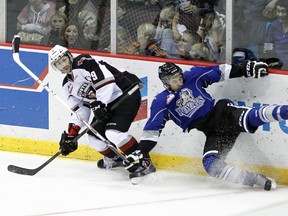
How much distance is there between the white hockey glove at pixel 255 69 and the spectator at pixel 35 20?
1.68 meters

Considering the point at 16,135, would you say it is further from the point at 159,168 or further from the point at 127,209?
the point at 127,209

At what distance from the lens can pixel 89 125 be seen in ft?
19.1

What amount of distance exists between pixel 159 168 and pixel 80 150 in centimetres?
64

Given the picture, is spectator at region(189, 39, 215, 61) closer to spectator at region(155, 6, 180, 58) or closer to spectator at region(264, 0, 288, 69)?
spectator at region(155, 6, 180, 58)

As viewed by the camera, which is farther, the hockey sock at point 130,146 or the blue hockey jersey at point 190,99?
the hockey sock at point 130,146

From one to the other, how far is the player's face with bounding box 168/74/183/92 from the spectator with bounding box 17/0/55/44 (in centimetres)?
135

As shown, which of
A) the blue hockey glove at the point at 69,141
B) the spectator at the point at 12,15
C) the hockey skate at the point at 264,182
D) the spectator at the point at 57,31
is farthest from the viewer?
the spectator at the point at 12,15

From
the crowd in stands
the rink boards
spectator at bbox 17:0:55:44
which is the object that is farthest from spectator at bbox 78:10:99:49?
spectator at bbox 17:0:55:44

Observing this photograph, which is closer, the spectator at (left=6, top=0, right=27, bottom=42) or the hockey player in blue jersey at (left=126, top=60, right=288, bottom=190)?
the hockey player in blue jersey at (left=126, top=60, right=288, bottom=190)

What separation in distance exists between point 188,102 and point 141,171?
53 centimetres

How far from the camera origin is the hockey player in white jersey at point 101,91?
18.7 ft

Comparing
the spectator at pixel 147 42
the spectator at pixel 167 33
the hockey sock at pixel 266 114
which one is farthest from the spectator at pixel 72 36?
the hockey sock at pixel 266 114

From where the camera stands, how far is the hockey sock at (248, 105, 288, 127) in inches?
207

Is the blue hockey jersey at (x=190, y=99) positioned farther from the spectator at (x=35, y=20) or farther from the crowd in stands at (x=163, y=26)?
the spectator at (x=35, y=20)
